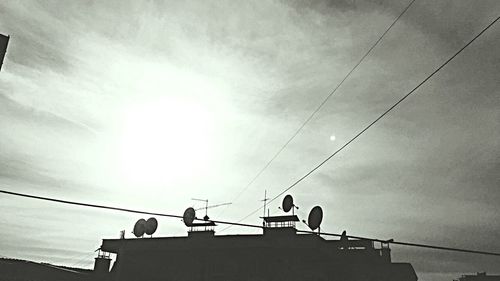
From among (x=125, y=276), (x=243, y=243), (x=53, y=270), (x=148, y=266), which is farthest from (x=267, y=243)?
(x=53, y=270)

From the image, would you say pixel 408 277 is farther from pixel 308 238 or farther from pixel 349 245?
pixel 308 238

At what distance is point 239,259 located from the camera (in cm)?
3228

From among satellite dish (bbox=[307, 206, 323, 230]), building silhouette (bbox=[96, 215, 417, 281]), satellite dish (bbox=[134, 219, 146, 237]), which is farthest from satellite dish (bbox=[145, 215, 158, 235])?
satellite dish (bbox=[307, 206, 323, 230])

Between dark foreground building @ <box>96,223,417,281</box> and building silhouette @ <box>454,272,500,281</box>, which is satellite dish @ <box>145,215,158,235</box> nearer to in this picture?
dark foreground building @ <box>96,223,417,281</box>

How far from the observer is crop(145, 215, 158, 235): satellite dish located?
125ft

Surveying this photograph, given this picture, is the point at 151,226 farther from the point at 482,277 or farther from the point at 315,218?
the point at 482,277

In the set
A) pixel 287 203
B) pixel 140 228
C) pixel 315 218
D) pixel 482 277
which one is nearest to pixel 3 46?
pixel 315 218

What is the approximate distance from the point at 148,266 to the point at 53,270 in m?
8.28

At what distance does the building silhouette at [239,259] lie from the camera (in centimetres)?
3092

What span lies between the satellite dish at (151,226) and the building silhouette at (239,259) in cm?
183

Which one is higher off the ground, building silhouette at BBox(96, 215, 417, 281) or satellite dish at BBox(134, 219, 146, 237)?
satellite dish at BBox(134, 219, 146, 237)

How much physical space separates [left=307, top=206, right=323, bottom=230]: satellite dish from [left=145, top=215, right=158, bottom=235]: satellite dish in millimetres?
16740

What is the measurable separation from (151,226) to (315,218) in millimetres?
17562

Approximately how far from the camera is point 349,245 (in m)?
44.5
